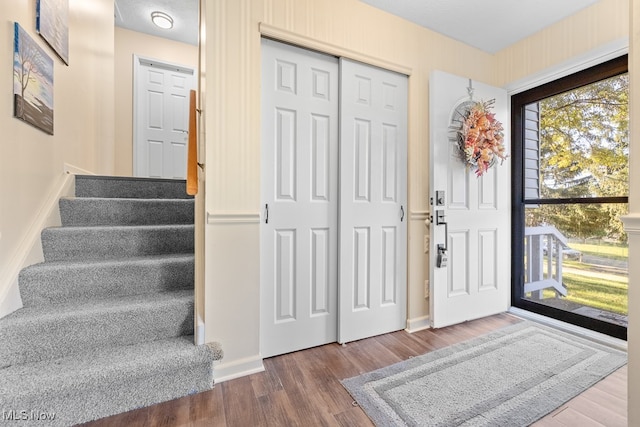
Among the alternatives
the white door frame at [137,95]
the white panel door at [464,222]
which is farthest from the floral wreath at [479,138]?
the white door frame at [137,95]

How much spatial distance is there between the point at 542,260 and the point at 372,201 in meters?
1.88

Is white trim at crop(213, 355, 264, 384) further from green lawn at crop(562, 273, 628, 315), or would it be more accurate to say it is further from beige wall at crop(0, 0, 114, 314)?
green lawn at crop(562, 273, 628, 315)

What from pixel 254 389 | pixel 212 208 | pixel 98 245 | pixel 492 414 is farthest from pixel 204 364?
pixel 492 414

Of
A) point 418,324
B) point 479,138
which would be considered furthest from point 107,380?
point 479,138

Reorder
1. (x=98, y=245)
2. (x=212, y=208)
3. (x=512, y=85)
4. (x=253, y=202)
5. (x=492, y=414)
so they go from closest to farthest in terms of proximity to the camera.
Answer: (x=492, y=414) → (x=212, y=208) → (x=253, y=202) → (x=98, y=245) → (x=512, y=85)

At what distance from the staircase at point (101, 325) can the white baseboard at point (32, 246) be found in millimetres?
36

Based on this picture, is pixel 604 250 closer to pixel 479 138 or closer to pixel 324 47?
pixel 479 138

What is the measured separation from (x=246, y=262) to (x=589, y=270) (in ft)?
9.14

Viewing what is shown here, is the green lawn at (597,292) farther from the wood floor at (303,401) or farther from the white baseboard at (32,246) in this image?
the white baseboard at (32,246)

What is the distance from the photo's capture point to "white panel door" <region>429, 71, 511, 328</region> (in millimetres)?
2314

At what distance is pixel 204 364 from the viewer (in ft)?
4.97

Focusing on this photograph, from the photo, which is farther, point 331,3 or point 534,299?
point 534,299

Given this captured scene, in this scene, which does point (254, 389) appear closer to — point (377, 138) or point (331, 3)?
point (377, 138)

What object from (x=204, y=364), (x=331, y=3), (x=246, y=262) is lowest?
(x=204, y=364)
